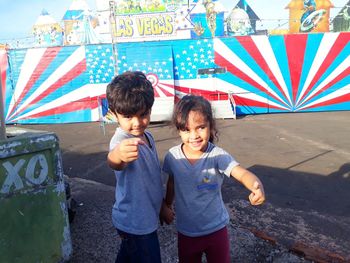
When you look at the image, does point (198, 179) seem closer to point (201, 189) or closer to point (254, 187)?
point (201, 189)

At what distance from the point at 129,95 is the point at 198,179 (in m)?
0.63

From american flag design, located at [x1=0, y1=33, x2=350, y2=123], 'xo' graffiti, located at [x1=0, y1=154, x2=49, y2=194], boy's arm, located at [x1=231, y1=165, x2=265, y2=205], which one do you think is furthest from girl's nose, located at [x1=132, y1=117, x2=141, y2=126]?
american flag design, located at [x1=0, y1=33, x2=350, y2=123]

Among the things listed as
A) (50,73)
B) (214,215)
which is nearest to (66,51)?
(50,73)

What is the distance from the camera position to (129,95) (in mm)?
1744

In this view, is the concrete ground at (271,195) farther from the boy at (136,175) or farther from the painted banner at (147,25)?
the painted banner at (147,25)

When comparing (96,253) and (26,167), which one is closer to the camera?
(26,167)

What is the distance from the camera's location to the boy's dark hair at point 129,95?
5.71 feet

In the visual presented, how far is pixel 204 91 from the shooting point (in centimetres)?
1167

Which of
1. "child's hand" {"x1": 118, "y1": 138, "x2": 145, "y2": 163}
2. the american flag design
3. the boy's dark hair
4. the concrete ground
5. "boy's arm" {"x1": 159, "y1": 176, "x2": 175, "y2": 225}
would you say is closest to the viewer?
"child's hand" {"x1": 118, "y1": 138, "x2": 145, "y2": 163}

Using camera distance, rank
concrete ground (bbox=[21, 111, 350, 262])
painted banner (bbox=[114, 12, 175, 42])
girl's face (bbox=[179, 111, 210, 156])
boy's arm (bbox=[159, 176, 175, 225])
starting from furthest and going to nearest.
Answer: painted banner (bbox=[114, 12, 175, 42]) → concrete ground (bbox=[21, 111, 350, 262]) → boy's arm (bbox=[159, 176, 175, 225]) → girl's face (bbox=[179, 111, 210, 156])

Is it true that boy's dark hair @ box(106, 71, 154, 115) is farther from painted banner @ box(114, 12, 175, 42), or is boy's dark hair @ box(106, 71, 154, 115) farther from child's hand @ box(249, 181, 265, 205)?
painted banner @ box(114, 12, 175, 42)

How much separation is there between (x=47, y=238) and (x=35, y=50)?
1024cm

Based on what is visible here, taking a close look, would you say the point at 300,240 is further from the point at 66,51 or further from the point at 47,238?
the point at 66,51

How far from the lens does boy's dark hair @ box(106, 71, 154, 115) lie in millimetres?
1739
